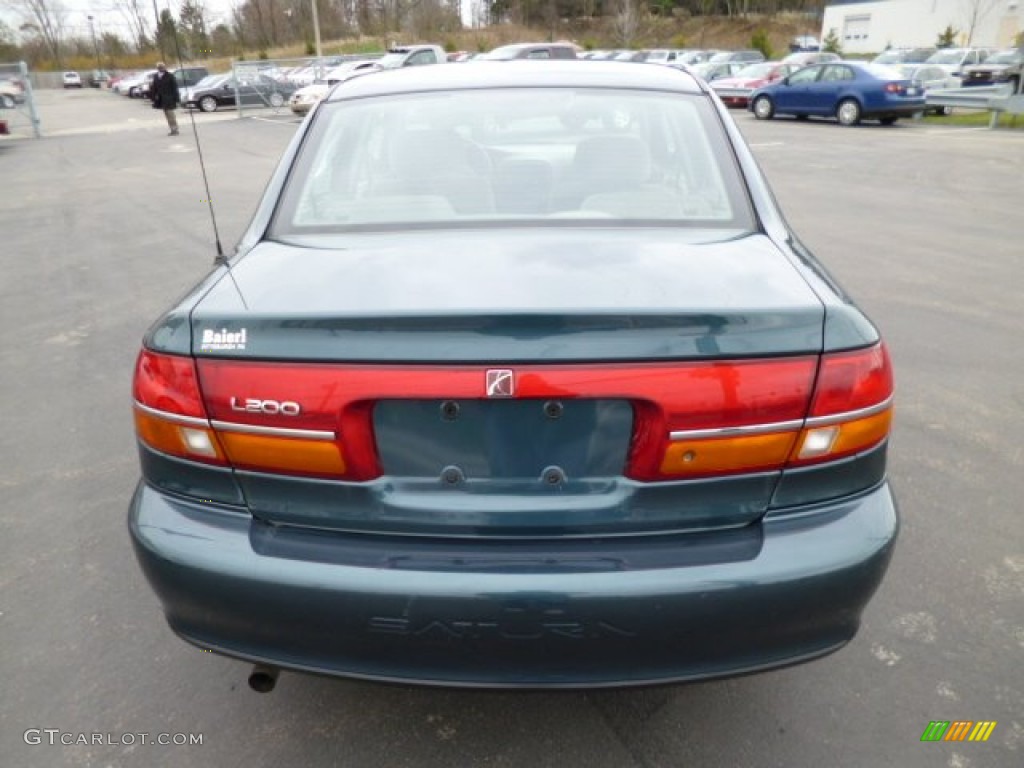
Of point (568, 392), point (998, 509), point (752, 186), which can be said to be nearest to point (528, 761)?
point (568, 392)

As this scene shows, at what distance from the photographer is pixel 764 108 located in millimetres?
22500

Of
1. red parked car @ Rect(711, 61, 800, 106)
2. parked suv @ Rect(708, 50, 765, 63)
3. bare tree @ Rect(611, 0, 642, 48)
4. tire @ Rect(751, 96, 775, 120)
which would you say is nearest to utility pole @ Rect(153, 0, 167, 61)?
tire @ Rect(751, 96, 775, 120)

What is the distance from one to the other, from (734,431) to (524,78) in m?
1.87

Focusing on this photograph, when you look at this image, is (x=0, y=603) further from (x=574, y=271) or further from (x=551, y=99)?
(x=551, y=99)

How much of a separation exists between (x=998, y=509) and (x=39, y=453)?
4.41 m

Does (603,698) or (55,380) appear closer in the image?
(603,698)

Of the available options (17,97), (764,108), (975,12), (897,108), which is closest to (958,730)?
(897,108)

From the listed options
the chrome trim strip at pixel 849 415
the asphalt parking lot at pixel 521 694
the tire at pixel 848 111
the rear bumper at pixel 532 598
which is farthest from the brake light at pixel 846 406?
the tire at pixel 848 111

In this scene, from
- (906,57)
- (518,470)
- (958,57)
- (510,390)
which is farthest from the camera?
(906,57)

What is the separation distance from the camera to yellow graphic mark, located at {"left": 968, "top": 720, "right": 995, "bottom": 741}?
225 centimetres

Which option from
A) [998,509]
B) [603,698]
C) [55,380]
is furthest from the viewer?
[55,380]

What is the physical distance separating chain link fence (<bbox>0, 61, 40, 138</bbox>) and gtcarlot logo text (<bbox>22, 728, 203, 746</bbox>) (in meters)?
25.1

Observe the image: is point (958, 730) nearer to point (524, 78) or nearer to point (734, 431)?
point (734, 431)

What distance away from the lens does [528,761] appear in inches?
86.2
